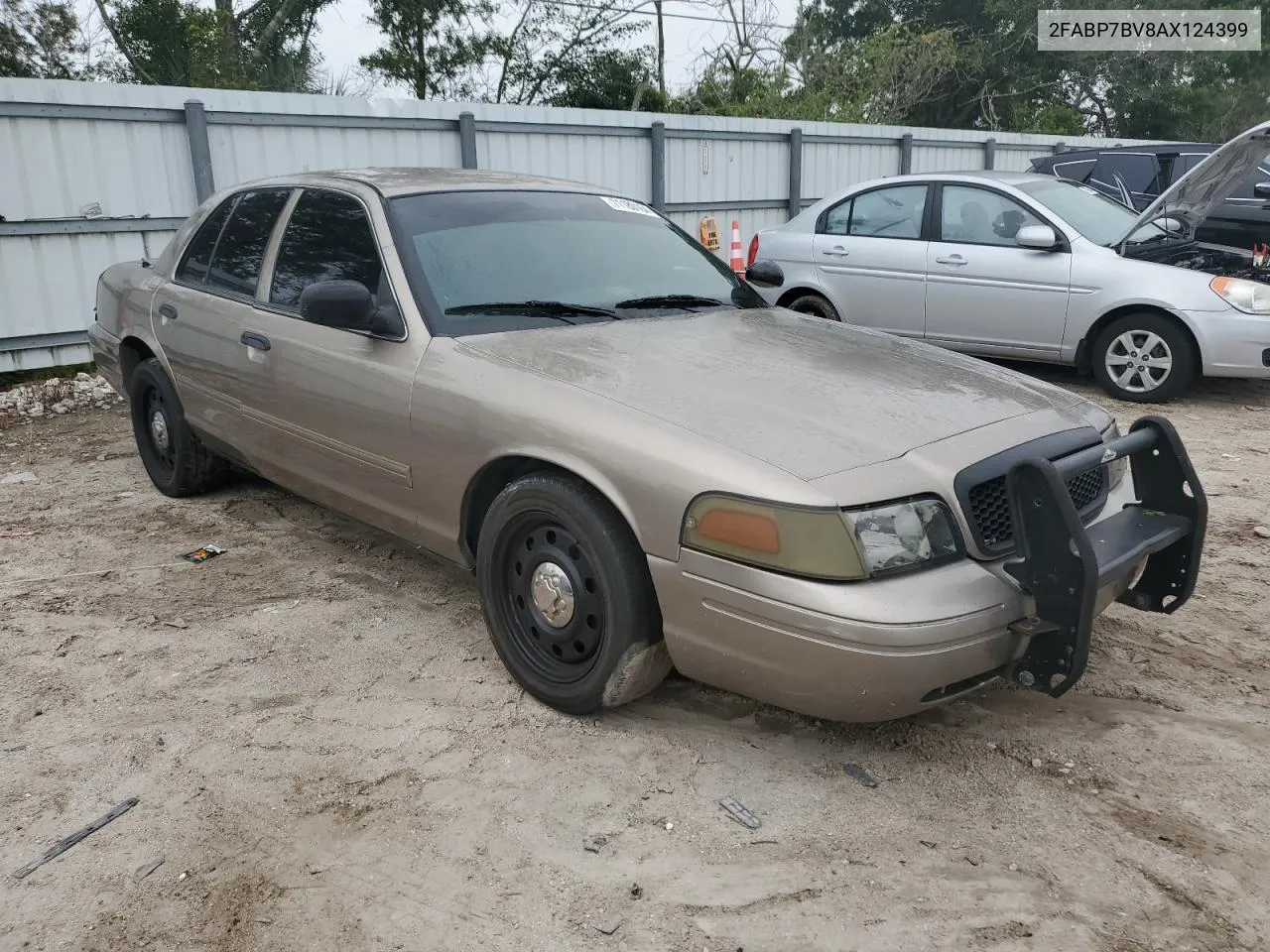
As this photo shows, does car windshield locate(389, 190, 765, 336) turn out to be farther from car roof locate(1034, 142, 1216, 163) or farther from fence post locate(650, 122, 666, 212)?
car roof locate(1034, 142, 1216, 163)

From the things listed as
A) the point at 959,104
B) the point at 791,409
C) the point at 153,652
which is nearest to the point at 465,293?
the point at 791,409

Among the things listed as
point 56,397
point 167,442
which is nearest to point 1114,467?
point 167,442

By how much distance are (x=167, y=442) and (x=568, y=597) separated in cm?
314

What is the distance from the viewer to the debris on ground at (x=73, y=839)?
2588 millimetres

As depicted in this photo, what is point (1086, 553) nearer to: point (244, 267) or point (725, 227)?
point (244, 267)

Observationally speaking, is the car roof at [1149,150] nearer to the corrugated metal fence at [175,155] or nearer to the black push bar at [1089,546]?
the corrugated metal fence at [175,155]

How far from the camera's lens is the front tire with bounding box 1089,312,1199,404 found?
7.12m

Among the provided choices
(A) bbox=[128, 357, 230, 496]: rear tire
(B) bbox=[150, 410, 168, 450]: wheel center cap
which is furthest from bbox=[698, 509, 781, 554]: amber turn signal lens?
(B) bbox=[150, 410, 168, 450]: wheel center cap

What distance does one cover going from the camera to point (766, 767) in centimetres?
299

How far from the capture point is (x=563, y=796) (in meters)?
2.85

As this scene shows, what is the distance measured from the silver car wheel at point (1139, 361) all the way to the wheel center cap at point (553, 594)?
5628 mm

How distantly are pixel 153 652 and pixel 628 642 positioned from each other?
1883 mm

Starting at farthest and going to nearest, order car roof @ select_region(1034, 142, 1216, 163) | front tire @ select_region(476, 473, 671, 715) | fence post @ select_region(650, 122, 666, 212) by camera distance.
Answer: fence post @ select_region(650, 122, 666, 212) → car roof @ select_region(1034, 142, 1216, 163) → front tire @ select_region(476, 473, 671, 715)

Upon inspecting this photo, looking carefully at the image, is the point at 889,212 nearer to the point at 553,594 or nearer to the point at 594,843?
the point at 553,594
